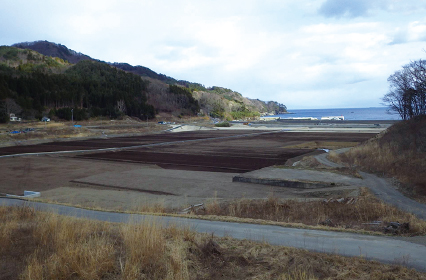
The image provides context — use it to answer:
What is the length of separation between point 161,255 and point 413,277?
4158 millimetres

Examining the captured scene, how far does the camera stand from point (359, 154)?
98.8ft

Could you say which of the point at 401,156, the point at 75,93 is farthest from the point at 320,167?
the point at 75,93

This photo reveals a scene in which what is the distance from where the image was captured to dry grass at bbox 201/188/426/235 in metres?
11.7

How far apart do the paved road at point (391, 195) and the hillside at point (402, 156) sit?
0.70m

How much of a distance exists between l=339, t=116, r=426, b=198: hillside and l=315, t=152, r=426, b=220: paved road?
0.70m

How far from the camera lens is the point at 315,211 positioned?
1357 cm

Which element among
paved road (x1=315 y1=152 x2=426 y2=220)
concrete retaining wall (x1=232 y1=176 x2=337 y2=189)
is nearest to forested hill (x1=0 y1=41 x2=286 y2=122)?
concrete retaining wall (x1=232 y1=176 x2=337 y2=189)

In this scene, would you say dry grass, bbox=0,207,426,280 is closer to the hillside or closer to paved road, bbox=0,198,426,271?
paved road, bbox=0,198,426,271

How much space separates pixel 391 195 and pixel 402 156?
8.95m

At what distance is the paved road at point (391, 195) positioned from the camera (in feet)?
45.0

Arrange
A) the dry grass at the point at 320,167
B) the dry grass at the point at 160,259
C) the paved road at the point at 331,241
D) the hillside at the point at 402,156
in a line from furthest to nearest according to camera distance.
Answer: the dry grass at the point at 320,167
the hillside at the point at 402,156
the paved road at the point at 331,241
the dry grass at the point at 160,259

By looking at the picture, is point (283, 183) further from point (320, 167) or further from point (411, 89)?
point (411, 89)

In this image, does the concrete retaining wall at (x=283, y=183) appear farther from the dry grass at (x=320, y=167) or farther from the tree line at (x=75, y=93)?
the tree line at (x=75, y=93)

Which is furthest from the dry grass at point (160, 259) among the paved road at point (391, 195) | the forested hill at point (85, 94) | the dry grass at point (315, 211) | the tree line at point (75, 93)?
the tree line at point (75, 93)
